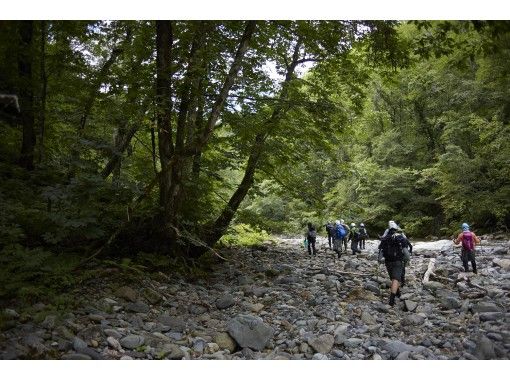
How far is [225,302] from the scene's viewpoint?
233 inches

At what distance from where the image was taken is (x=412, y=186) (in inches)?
758

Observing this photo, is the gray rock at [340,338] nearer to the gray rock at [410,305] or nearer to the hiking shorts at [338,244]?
the gray rock at [410,305]

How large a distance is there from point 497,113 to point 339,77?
4717 mm

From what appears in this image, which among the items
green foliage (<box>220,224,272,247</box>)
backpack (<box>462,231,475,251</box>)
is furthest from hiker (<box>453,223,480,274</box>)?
green foliage (<box>220,224,272,247</box>)

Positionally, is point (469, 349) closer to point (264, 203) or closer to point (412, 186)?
point (264, 203)

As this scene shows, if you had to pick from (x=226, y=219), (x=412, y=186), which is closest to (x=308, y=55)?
(x=226, y=219)

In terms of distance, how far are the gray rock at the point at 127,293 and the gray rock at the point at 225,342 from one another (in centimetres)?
161

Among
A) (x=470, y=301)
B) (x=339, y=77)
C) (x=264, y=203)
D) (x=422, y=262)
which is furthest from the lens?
(x=264, y=203)

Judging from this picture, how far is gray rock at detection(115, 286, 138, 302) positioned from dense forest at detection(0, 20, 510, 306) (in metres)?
0.69

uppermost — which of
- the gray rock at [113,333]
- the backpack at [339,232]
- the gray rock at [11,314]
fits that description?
the backpack at [339,232]

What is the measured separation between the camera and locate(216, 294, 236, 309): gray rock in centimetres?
582

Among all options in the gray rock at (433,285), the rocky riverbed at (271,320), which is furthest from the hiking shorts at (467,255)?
the gray rock at (433,285)

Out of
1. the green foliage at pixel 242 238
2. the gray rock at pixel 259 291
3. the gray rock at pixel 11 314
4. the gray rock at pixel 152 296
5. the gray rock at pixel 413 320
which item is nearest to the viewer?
the gray rock at pixel 11 314

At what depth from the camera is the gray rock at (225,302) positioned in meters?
5.82
